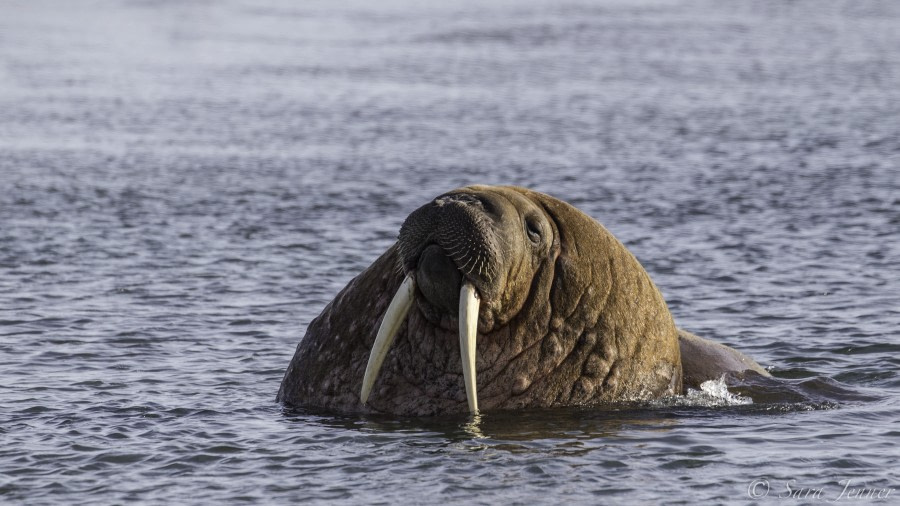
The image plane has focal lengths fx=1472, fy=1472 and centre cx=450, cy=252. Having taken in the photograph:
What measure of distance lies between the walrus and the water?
192mm

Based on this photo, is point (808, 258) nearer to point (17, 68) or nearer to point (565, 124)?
point (565, 124)

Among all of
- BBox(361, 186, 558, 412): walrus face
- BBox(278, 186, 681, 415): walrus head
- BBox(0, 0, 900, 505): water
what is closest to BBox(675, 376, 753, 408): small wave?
BBox(0, 0, 900, 505): water

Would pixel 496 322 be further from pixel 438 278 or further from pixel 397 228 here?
pixel 397 228

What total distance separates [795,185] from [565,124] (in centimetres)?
828

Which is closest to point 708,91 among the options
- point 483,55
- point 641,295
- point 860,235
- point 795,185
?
point 483,55

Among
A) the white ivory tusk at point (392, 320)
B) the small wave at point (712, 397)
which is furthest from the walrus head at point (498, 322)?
the small wave at point (712, 397)

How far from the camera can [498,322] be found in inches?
356

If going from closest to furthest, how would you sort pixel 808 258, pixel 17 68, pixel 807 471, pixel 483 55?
pixel 807 471 → pixel 808 258 → pixel 17 68 → pixel 483 55

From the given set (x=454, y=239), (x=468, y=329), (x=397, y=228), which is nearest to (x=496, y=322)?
(x=468, y=329)

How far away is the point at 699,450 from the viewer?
8.74 m

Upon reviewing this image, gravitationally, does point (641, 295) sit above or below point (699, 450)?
above

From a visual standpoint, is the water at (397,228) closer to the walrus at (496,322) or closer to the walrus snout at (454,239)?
the walrus at (496,322)

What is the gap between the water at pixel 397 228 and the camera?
8602 mm

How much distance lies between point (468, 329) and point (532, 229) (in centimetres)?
86
